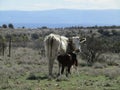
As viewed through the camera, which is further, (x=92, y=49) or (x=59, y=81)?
(x=92, y=49)

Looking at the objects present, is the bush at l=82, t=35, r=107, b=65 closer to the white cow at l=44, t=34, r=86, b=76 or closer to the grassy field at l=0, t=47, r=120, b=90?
the grassy field at l=0, t=47, r=120, b=90

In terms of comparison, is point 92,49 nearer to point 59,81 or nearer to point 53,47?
point 53,47

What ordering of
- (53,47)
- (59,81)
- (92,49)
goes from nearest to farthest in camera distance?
(59,81)
(53,47)
(92,49)

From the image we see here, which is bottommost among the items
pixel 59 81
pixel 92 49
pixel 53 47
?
pixel 92 49

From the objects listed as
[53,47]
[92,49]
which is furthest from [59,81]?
[92,49]

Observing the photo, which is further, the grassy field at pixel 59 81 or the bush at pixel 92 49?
the bush at pixel 92 49

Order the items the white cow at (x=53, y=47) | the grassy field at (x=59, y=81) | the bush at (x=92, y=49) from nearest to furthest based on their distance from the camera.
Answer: the grassy field at (x=59, y=81) < the white cow at (x=53, y=47) < the bush at (x=92, y=49)

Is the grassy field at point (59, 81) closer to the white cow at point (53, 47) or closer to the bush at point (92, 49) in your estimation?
the white cow at point (53, 47)

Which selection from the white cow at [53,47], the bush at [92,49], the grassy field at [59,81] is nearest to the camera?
the grassy field at [59,81]

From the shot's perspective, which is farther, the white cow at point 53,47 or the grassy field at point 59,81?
the white cow at point 53,47

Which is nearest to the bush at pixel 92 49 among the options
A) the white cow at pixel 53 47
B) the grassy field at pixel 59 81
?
the grassy field at pixel 59 81

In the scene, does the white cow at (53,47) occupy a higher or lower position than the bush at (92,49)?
higher

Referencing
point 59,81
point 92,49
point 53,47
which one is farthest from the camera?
point 92,49

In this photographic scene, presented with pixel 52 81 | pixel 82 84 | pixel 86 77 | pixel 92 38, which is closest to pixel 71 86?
pixel 82 84
